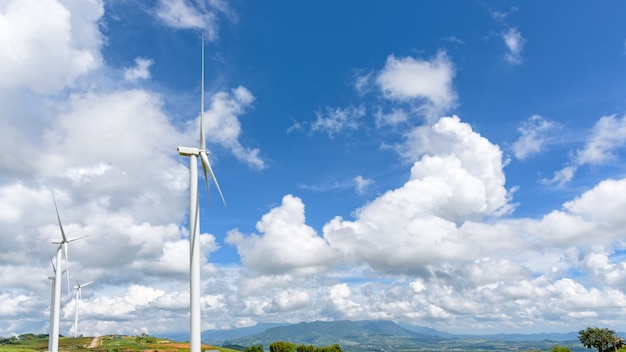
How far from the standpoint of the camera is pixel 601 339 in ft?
623

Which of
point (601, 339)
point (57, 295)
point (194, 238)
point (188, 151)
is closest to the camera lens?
point (194, 238)

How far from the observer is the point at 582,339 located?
198m

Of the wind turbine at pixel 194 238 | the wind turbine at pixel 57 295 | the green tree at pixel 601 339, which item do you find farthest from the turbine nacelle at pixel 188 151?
the green tree at pixel 601 339

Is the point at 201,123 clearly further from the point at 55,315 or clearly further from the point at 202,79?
the point at 55,315

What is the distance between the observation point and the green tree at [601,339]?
189m

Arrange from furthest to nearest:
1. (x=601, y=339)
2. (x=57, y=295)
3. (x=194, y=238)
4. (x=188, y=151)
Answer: (x=601, y=339) → (x=57, y=295) → (x=188, y=151) → (x=194, y=238)

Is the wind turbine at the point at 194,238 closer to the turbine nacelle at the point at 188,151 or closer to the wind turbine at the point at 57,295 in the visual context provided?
the turbine nacelle at the point at 188,151

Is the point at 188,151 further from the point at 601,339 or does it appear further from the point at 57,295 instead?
the point at 601,339

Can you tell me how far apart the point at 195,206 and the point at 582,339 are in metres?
192

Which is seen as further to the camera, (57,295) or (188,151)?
(57,295)

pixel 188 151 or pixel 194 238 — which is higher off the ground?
pixel 188 151

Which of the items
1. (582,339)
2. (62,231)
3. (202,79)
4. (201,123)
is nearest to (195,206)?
(201,123)

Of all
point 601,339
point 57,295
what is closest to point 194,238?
point 57,295

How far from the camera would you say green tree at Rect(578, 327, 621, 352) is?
189m
